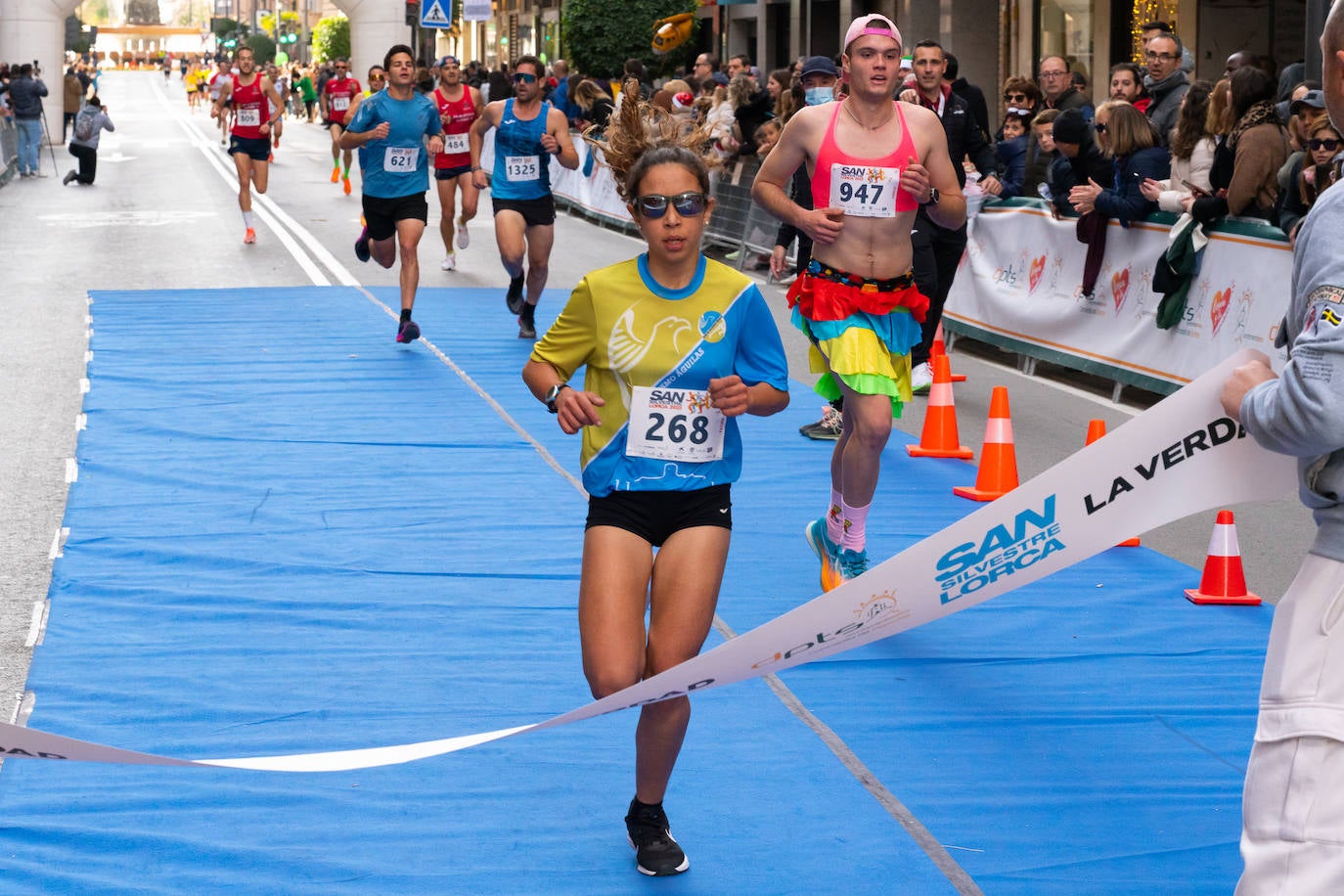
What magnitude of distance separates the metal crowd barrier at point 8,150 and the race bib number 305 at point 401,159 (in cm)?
2125

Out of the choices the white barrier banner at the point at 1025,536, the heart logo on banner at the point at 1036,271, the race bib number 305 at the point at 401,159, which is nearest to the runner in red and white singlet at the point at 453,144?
the race bib number 305 at the point at 401,159

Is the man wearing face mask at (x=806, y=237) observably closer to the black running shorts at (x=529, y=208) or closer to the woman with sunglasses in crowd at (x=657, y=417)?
the black running shorts at (x=529, y=208)

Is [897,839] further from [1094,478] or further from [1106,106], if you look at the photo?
[1106,106]

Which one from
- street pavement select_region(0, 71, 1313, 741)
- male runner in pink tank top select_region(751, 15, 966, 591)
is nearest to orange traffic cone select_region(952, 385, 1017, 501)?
street pavement select_region(0, 71, 1313, 741)

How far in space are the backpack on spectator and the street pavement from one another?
0.97 meters

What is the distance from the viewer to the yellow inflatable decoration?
32312 millimetres

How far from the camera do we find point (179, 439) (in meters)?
9.08

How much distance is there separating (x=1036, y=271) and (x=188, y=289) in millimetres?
7783

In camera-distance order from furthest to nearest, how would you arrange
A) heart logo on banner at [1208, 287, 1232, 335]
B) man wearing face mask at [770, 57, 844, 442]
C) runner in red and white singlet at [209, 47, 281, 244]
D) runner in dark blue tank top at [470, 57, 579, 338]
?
1. runner in red and white singlet at [209, 47, 281, 244]
2. runner in dark blue tank top at [470, 57, 579, 338]
3. heart logo on banner at [1208, 287, 1232, 335]
4. man wearing face mask at [770, 57, 844, 442]

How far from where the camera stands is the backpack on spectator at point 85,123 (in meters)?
29.2

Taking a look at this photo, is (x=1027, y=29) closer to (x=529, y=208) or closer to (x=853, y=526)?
(x=529, y=208)

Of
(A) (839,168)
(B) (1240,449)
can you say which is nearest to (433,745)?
(B) (1240,449)

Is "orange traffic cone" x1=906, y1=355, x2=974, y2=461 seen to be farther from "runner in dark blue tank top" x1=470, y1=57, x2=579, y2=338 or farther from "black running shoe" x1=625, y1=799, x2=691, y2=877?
"black running shoe" x1=625, y1=799, x2=691, y2=877

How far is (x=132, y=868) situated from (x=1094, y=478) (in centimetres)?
234
